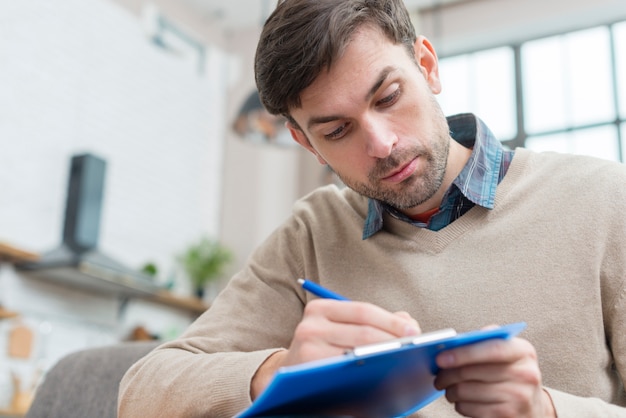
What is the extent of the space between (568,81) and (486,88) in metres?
0.64

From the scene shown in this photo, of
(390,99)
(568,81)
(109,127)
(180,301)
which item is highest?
(568,81)

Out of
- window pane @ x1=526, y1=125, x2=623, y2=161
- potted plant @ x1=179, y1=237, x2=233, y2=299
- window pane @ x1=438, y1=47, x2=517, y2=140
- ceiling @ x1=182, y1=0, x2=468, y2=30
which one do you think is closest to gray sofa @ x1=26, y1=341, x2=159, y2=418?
potted plant @ x1=179, y1=237, x2=233, y2=299

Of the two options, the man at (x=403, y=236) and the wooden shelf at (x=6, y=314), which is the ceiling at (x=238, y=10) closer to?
the wooden shelf at (x=6, y=314)

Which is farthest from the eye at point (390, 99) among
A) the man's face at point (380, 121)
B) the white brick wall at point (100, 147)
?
the white brick wall at point (100, 147)

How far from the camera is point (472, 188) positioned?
122cm

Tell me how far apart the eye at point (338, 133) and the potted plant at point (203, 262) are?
4296mm

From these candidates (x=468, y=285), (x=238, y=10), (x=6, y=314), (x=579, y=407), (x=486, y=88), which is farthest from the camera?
(x=238, y=10)

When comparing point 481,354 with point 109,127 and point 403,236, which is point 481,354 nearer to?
point 403,236

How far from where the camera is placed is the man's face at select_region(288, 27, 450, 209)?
3.89ft

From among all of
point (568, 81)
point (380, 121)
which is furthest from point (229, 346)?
point (568, 81)

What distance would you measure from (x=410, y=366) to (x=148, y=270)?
443 cm

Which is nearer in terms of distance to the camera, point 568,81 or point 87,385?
point 87,385

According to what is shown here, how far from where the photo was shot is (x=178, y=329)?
5.33 m

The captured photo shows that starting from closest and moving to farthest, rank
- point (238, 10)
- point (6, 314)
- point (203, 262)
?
point (6, 314)
point (203, 262)
point (238, 10)
